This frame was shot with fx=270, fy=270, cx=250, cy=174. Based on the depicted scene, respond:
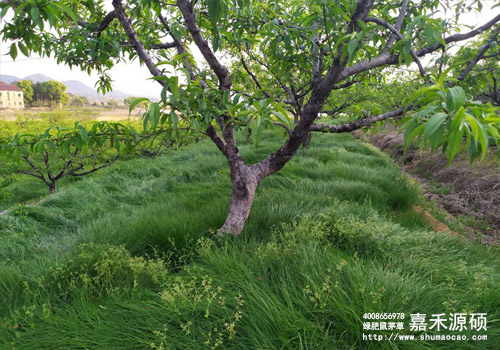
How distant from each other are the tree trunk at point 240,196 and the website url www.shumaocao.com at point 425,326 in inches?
55.0

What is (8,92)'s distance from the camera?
49469 millimetres

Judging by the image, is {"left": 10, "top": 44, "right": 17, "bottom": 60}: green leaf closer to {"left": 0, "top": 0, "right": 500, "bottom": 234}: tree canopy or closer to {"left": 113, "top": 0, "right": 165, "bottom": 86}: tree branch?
{"left": 0, "top": 0, "right": 500, "bottom": 234}: tree canopy

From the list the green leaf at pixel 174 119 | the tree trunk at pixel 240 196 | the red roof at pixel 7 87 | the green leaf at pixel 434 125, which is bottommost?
the tree trunk at pixel 240 196

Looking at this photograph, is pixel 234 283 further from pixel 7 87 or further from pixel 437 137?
pixel 7 87

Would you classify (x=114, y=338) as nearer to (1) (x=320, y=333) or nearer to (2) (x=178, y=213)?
(1) (x=320, y=333)

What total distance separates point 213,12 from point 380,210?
348 centimetres

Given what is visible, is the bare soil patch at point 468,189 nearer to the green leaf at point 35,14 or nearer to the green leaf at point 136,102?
the green leaf at point 136,102

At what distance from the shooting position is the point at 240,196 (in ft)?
8.46

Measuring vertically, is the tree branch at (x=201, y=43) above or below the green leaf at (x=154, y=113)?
above

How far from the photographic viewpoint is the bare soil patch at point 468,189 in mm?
4488

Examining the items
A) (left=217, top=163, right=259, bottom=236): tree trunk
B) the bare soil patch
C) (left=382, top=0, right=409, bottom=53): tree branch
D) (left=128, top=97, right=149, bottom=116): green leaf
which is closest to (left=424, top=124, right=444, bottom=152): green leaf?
(left=128, top=97, right=149, bottom=116): green leaf

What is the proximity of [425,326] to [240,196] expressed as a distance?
1.64 meters

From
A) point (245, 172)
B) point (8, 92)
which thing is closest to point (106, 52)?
point (245, 172)

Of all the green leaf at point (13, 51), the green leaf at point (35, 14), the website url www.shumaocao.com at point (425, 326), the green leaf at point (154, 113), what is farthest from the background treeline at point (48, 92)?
the website url www.shumaocao.com at point (425, 326)
